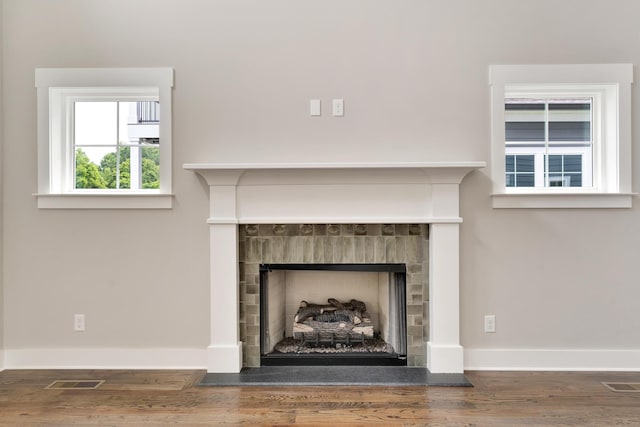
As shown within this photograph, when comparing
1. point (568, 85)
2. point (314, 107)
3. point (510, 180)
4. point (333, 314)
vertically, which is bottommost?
point (333, 314)

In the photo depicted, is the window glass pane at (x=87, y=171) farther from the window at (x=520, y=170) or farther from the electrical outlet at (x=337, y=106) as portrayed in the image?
the window at (x=520, y=170)

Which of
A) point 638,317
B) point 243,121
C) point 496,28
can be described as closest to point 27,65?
point 243,121

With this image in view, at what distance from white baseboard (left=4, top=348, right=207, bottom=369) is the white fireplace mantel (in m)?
0.21

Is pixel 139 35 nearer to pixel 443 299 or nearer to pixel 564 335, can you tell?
pixel 443 299

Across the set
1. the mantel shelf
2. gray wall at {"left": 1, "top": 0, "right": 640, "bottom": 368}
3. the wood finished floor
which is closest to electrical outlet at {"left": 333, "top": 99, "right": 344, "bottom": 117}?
gray wall at {"left": 1, "top": 0, "right": 640, "bottom": 368}

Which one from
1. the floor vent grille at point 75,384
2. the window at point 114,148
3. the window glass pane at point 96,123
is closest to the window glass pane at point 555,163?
the window at point 114,148

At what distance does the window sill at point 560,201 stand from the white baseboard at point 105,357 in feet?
7.58

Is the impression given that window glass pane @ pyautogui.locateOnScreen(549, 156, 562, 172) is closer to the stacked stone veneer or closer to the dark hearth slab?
the stacked stone veneer

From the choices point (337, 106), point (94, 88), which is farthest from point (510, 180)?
point (94, 88)

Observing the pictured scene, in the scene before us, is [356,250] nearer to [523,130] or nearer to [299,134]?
[299,134]

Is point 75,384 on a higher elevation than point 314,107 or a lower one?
lower

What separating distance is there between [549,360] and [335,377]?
1468mm

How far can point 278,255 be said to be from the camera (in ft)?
9.62

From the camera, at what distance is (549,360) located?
290 centimetres
